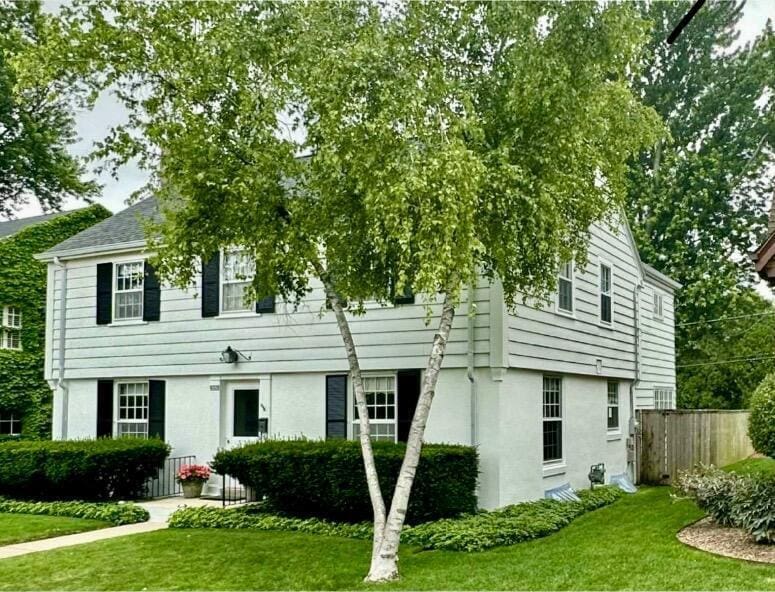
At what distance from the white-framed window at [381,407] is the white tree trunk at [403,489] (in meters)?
4.07

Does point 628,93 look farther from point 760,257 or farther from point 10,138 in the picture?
point 10,138

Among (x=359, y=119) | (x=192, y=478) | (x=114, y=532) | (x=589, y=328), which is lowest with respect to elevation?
(x=114, y=532)

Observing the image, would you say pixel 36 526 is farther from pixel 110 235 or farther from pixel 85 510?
pixel 110 235

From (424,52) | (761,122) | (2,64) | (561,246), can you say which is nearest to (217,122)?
(424,52)

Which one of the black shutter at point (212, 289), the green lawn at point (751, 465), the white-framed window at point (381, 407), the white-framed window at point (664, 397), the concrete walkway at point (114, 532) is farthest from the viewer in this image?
the white-framed window at point (664, 397)

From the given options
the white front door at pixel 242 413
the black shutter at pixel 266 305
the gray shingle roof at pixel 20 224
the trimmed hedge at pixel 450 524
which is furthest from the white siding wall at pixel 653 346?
the gray shingle roof at pixel 20 224

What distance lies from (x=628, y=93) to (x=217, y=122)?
4.45 meters

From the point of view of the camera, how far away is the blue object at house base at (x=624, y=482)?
50.9 ft

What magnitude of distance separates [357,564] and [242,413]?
6.25m

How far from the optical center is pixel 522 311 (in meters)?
12.6

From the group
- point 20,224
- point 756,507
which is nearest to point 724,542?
point 756,507

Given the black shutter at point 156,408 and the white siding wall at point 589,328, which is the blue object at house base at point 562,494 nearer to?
the white siding wall at point 589,328

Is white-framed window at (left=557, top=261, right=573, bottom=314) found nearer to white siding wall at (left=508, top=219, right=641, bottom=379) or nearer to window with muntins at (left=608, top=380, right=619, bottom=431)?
white siding wall at (left=508, top=219, right=641, bottom=379)

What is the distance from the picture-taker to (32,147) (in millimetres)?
29562
